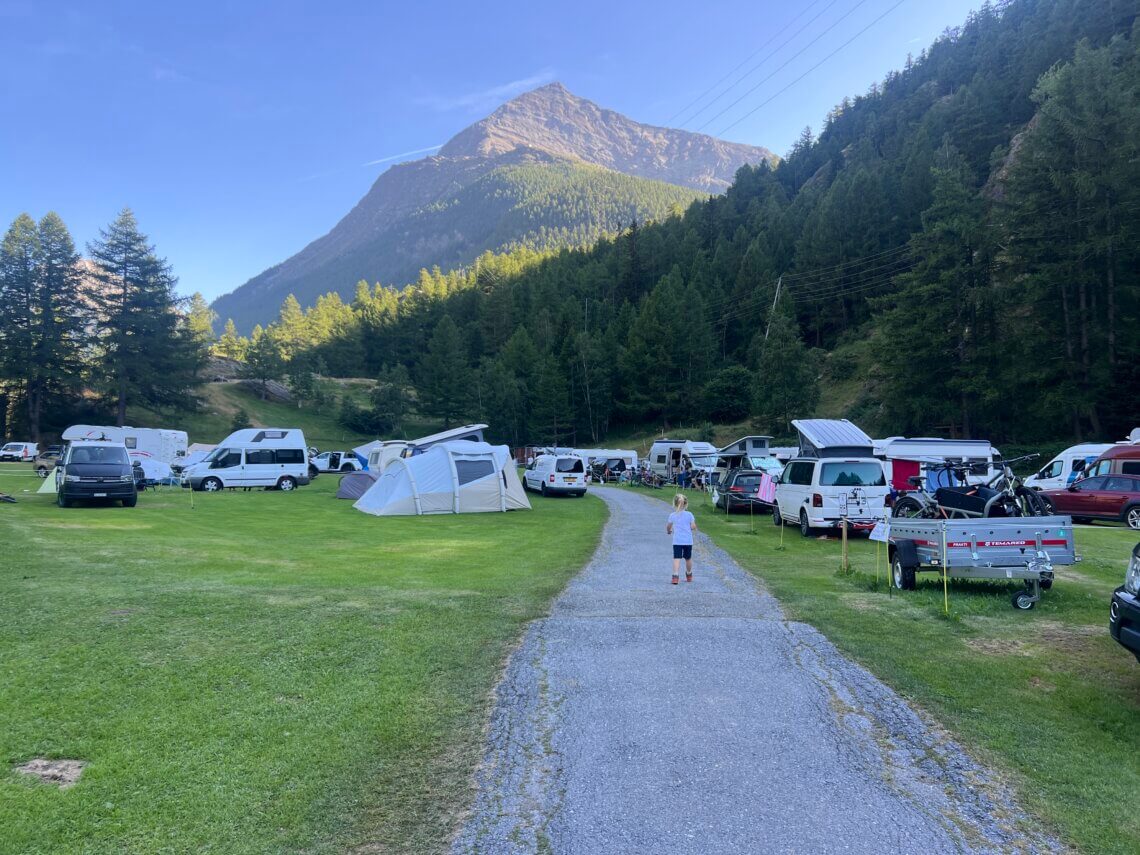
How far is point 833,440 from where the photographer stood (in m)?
20.6

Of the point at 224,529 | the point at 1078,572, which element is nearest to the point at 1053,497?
the point at 1078,572

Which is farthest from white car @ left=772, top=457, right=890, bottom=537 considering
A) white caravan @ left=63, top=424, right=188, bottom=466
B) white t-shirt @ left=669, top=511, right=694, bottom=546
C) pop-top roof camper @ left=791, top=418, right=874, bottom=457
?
white caravan @ left=63, top=424, right=188, bottom=466

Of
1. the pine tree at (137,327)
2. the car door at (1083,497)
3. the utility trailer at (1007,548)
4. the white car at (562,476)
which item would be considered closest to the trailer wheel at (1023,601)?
the utility trailer at (1007,548)

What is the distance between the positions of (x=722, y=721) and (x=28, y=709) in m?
4.84

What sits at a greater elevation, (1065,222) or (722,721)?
(1065,222)

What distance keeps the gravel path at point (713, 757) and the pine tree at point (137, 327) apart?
6871 cm

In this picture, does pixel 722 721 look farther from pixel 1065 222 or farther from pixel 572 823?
pixel 1065 222

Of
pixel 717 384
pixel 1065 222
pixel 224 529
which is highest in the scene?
pixel 1065 222

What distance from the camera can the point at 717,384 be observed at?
6294cm

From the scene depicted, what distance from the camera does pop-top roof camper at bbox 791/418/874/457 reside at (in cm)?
2017

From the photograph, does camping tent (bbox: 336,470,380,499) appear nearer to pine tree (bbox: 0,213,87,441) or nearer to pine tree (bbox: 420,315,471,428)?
pine tree (bbox: 0,213,87,441)

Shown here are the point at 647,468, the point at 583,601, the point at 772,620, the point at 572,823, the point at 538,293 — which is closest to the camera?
the point at 572,823

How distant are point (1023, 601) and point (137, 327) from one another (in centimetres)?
7332

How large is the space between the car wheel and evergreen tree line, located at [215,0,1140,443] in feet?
50.6
